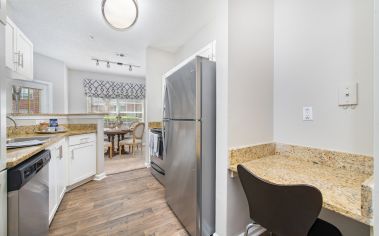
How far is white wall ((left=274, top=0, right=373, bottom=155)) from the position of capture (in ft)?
3.46

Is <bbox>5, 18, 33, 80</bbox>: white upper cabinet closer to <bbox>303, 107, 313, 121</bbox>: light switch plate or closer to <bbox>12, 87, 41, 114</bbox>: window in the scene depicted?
<bbox>12, 87, 41, 114</bbox>: window

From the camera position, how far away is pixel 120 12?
1.78 metres

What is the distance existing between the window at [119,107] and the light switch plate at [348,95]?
6.03 m

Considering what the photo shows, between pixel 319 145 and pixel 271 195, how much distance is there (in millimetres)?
823

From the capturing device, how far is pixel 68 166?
7.20 ft

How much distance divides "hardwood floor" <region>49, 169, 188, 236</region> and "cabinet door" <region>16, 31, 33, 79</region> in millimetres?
1716

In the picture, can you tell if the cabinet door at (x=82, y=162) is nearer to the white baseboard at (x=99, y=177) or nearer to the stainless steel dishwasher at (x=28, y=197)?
the white baseboard at (x=99, y=177)

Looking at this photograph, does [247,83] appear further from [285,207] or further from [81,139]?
[81,139]

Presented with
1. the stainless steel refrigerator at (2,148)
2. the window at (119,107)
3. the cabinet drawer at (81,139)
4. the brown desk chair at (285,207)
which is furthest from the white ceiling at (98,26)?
the brown desk chair at (285,207)

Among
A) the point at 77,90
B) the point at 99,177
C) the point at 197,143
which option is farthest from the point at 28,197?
the point at 77,90

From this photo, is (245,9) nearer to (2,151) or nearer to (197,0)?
(197,0)

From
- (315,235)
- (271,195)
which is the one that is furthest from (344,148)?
(271,195)

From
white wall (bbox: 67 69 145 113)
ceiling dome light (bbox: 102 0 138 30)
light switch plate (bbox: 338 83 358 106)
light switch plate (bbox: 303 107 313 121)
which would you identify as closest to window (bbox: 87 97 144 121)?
white wall (bbox: 67 69 145 113)

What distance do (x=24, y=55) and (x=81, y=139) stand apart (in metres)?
1.27
